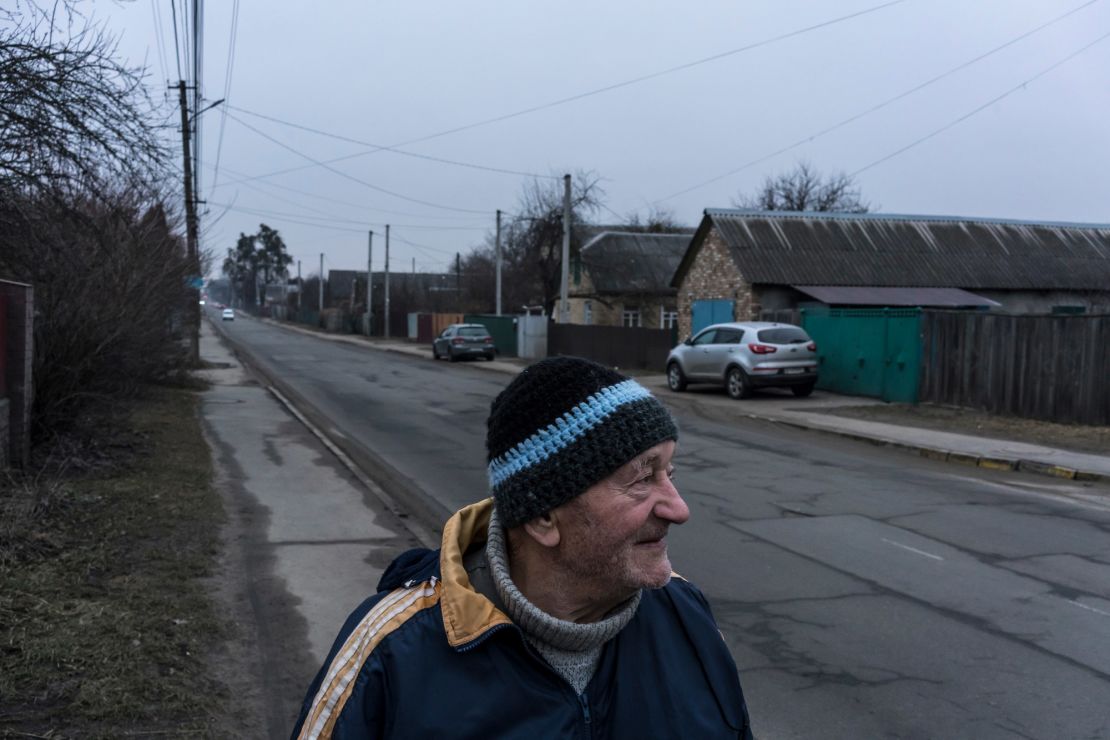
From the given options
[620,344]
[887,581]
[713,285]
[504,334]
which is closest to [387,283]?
[504,334]

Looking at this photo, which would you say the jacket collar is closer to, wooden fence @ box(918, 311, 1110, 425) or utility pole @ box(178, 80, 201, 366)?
wooden fence @ box(918, 311, 1110, 425)

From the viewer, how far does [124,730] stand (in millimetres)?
4242

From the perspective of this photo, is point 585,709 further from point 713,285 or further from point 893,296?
point 713,285

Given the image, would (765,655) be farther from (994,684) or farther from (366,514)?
(366,514)

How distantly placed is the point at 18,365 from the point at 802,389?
52.4 ft

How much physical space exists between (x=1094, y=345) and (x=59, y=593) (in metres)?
15.5

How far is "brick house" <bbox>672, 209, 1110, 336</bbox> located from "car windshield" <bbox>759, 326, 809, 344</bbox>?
6.03 metres

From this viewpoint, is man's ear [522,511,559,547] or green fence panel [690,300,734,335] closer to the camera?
man's ear [522,511,559,547]

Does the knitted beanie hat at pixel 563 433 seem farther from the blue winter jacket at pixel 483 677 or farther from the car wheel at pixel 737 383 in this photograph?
the car wheel at pixel 737 383

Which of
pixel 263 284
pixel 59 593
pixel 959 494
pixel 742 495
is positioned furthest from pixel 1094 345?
pixel 263 284

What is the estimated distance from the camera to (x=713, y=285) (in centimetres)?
3045

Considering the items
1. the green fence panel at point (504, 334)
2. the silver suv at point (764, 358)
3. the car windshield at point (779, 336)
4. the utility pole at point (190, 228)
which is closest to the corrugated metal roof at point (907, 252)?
the silver suv at point (764, 358)

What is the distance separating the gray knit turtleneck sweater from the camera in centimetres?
177

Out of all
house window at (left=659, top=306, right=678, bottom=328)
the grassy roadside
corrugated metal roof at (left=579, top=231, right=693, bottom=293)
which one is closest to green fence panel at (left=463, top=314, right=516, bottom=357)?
corrugated metal roof at (left=579, top=231, right=693, bottom=293)
